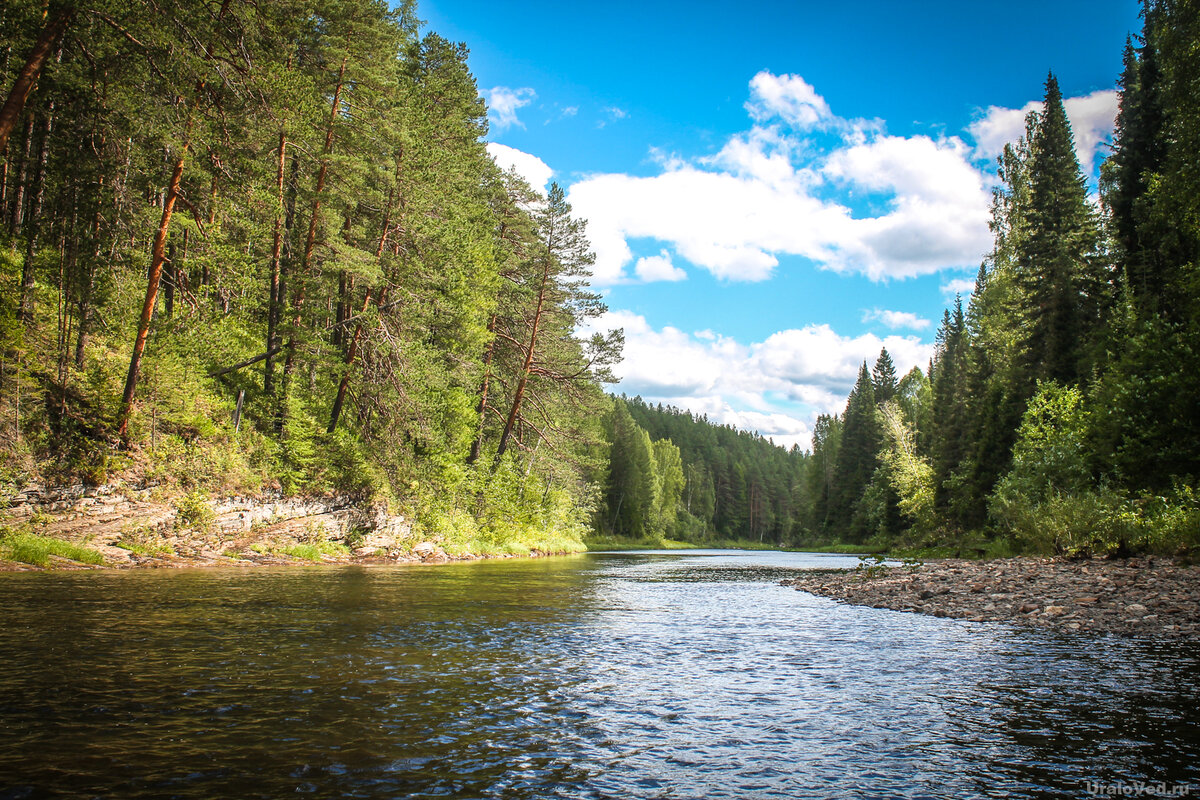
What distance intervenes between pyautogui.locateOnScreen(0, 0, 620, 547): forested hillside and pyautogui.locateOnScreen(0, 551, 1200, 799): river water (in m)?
9.37

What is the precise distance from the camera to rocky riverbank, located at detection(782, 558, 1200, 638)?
35.2ft

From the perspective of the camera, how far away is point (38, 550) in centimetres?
1509

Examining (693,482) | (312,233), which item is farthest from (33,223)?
(693,482)

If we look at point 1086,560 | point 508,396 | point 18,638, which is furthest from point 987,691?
point 508,396

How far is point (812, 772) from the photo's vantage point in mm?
4656

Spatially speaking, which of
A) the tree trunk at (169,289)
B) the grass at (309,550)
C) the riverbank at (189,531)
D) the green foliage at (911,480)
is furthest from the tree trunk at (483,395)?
the green foliage at (911,480)

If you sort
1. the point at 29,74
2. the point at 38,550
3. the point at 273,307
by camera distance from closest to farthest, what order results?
the point at 29,74 < the point at 38,550 < the point at 273,307

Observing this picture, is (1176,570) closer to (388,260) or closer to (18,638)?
(18,638)

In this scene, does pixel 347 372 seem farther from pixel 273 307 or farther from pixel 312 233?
pixel 312 233

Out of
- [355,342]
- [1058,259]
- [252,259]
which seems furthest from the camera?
[1058,259]

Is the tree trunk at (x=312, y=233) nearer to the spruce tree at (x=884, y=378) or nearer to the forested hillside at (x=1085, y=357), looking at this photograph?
the forested hillside at (x=1085, y=357)

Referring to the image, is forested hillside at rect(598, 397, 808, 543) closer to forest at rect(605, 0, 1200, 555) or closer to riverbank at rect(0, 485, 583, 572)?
forest at rect(605, 0, 1200, 555)

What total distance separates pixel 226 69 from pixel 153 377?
9.23 m

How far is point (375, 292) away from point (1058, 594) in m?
25.5
